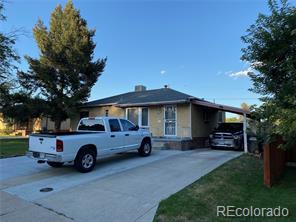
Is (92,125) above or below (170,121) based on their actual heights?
below

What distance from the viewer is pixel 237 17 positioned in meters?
14.0

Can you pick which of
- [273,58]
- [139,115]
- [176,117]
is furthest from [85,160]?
[139,115]

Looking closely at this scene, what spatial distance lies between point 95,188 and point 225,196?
336cm

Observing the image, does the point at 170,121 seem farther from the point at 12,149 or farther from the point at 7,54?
the point at 7,54

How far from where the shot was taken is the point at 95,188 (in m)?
6.46

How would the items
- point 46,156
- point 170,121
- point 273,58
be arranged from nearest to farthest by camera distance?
point 273,58, point 46,156, point 170,121

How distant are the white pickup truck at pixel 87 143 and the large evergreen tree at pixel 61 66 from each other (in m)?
Answer: 11.7

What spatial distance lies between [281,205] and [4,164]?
32.9ft

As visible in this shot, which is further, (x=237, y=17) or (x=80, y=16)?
(x=80, y=16)

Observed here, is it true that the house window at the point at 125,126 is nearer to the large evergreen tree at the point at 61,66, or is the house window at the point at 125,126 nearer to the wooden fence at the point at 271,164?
the wooden fence at the point at 271,164

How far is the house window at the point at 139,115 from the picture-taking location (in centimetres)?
1706

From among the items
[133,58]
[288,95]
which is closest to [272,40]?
[288,95]

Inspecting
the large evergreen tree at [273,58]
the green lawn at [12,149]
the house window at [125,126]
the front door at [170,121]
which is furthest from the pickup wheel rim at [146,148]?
the green lawn at [12,149]

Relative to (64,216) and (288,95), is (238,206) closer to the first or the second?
(288,95)
